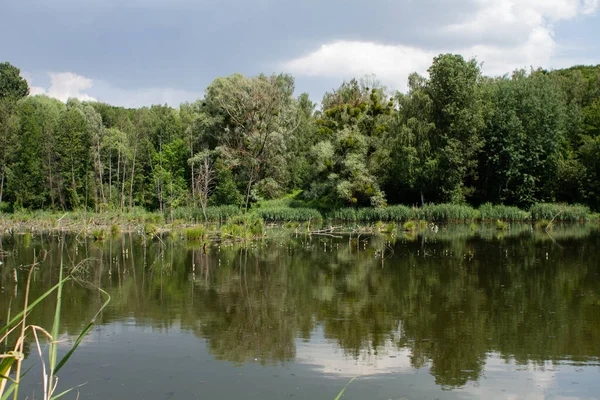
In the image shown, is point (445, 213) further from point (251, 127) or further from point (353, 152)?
point (251, 127)

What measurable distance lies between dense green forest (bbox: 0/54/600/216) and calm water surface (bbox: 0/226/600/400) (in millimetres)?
20820

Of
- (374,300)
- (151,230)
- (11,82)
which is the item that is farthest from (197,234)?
(11,82)

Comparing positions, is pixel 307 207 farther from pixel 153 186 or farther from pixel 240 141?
pixel 153 186

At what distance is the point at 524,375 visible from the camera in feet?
21.0

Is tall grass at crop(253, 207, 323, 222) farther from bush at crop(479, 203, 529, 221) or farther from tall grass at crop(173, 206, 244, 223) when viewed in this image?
bush at crop(479, 203, 529, 221)

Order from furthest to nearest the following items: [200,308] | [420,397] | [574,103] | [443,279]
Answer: [574,103], [443,279], [200,308], [420,397]

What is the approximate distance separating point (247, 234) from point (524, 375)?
18.0 metres

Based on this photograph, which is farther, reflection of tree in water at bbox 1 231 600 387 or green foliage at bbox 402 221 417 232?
green foliage at bbox 402 221 417 232

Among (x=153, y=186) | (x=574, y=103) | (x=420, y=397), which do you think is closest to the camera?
(x=420, y=397)

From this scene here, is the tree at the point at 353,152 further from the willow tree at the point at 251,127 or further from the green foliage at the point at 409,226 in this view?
the green foliage at the point at 409,226

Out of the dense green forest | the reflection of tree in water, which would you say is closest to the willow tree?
the dense green forest

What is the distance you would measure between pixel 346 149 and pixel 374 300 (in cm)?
2759

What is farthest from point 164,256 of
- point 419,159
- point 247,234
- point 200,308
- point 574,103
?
point 574,103

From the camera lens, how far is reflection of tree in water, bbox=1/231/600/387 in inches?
304
